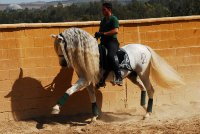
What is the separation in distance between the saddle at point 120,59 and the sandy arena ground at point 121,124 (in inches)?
36.8

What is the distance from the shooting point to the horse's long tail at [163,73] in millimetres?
7246

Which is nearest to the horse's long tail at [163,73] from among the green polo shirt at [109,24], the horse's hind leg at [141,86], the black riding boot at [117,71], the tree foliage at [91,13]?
the horse's hind leg at [141,86]

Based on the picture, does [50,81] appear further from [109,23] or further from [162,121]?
[162,121]

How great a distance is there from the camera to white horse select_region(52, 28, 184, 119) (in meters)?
6.47

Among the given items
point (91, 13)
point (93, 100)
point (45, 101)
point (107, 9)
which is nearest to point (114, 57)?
point (107, 9)

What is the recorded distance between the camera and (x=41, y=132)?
6.55 m

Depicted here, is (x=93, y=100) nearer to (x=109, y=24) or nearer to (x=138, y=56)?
(x=138, y=56)

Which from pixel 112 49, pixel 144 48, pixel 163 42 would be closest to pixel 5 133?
pixel 112 49

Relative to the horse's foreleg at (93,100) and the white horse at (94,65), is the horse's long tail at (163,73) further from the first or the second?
the horse's foreleg at (93,100)

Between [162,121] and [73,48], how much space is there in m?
1.93

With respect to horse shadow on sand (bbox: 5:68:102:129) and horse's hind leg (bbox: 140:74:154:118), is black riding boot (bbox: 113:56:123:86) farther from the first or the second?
horse shadow on sand (bbox: 5:68:102:129)

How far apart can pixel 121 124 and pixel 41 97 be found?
150 cm

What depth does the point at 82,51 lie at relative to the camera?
648 centimetres

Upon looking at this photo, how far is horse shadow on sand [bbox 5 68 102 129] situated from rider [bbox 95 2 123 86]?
96cm
